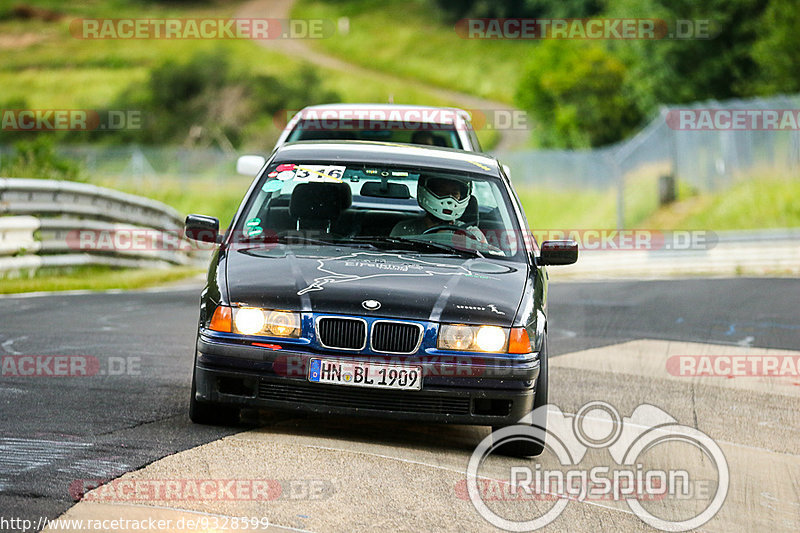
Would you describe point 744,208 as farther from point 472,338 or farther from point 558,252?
point 472,338

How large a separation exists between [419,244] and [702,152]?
27.0m

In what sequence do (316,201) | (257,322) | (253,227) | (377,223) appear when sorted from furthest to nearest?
1. (377,223)
2. (316,201)
3. (253,227)
4. (257,322)

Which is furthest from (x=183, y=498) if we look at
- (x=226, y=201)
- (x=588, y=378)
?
(x=226, y=201)

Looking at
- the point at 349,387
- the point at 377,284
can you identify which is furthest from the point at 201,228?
the point at 349,387

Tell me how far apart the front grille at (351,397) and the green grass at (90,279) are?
890cm

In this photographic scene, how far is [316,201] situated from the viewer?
8.14m

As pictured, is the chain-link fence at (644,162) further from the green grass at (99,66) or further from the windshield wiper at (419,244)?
the green grass at (99,66)

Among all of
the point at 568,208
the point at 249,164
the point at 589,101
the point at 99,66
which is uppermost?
the point at 249,164

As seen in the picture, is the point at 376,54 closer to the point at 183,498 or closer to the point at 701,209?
the point at 701,209

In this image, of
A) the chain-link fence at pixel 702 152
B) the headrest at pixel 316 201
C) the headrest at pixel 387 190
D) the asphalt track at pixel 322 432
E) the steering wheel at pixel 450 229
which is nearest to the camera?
the asphalt track at pixel 322 432

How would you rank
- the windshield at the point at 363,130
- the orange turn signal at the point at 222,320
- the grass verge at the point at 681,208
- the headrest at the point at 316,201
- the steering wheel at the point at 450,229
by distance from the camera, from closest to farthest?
1. the orange turn signal at the point at 222,320
2. the steering wheel at the point at 450,229
3. the headrest at the point at 316,201
4. the windshield at the point at 363,130
5. the grass verge at the point at 681,208

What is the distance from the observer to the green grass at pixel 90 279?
1566 centimetres

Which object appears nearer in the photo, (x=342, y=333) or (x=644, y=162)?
(x=342, y=333)

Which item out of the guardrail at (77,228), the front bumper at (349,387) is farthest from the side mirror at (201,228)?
the guardrail at (77,228)
